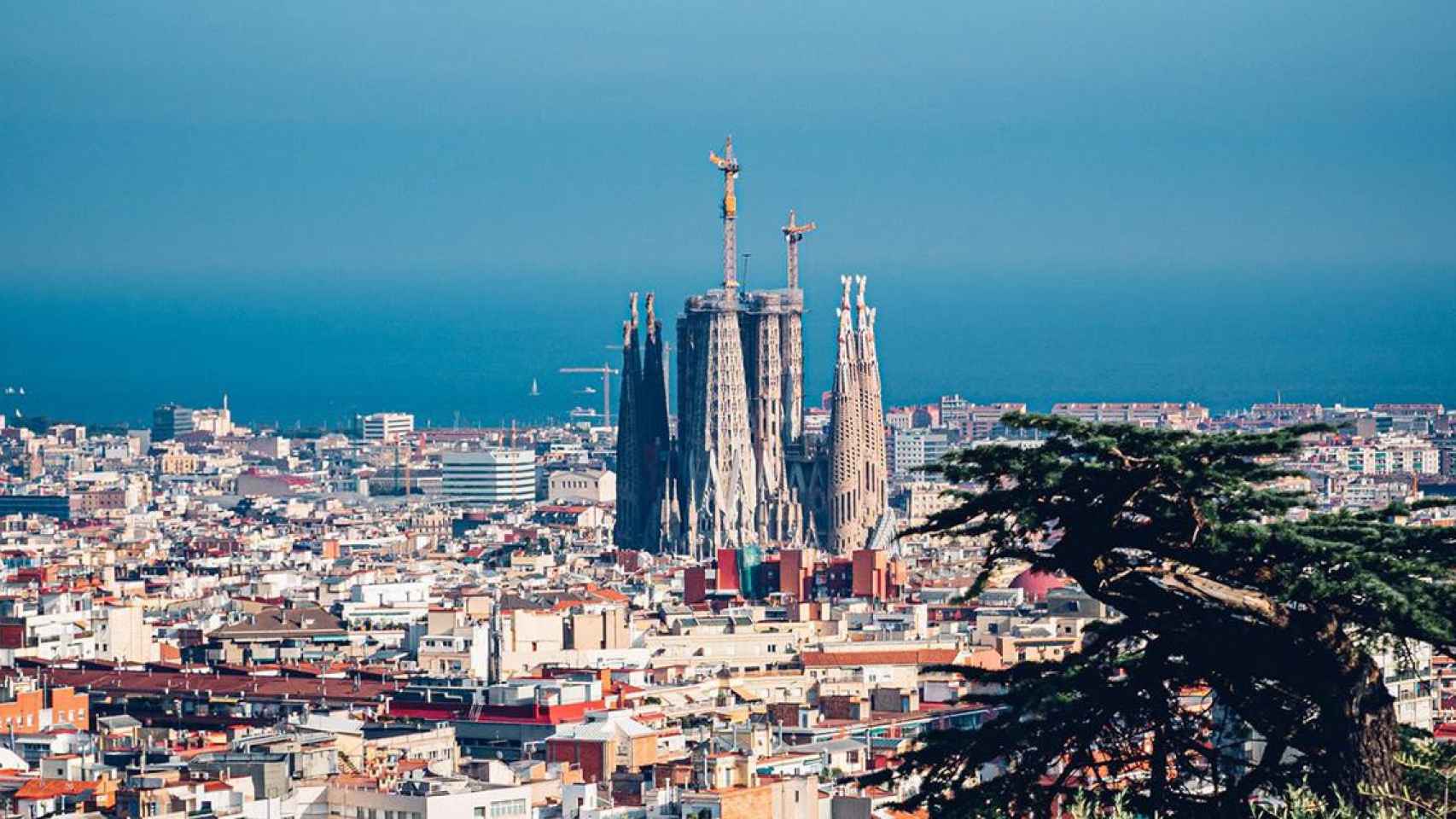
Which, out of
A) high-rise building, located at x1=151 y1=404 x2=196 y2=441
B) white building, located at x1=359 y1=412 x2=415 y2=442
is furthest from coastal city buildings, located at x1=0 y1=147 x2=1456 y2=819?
white building, located at x1=359 y1=412 x2=415 y2=442

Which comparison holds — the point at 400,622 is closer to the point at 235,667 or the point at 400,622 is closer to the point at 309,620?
the point at 309,620

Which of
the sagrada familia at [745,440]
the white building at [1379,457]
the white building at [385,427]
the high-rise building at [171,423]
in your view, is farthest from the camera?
the white building at [385,427]

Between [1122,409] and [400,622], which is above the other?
[1122,409]

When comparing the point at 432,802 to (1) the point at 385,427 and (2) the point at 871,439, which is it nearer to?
(2) the point at 871,439

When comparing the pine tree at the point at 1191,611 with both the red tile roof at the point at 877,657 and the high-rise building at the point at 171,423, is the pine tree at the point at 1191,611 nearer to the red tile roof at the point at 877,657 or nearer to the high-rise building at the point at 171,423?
the red tile roof at the point at 877,657

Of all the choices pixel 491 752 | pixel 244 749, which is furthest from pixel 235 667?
pixel 244 749

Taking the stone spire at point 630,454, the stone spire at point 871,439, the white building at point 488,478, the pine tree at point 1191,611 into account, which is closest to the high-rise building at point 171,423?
the white building at point 488,478
